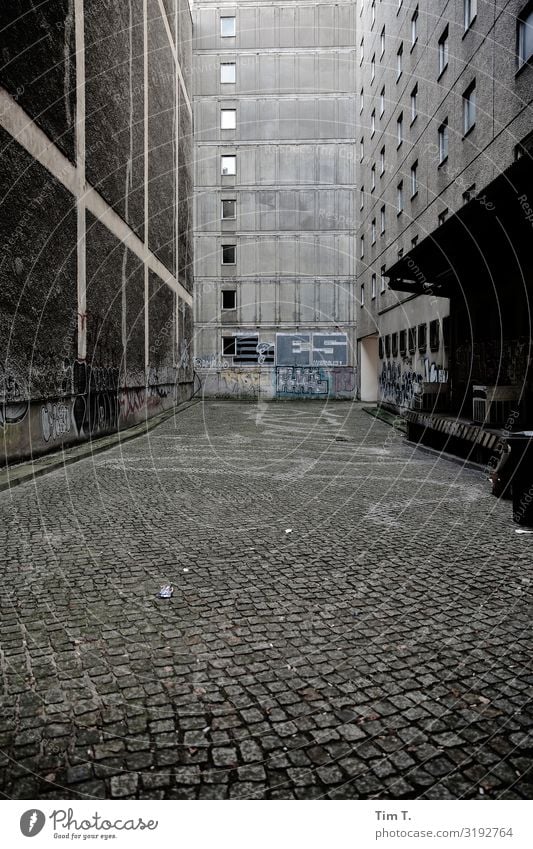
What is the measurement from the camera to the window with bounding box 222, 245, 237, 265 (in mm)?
39906

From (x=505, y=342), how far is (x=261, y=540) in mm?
9374

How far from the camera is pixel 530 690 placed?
327 cm

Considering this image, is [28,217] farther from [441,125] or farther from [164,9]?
[164,9]

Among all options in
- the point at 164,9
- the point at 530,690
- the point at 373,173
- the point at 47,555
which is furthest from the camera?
the point at 373,173

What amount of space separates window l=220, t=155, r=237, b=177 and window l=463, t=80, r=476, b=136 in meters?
23.6

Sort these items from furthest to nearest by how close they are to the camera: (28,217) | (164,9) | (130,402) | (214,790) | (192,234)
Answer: (192,234)
(164,9)
(130,402)
(28,217)
(214,790)

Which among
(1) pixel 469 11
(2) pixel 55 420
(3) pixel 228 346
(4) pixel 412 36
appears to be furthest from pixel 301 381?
(2) pixel 55 420

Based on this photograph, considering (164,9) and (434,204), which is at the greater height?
(164,9)

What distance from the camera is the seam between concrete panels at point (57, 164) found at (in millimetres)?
11281

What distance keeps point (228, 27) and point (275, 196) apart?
11.0 meters

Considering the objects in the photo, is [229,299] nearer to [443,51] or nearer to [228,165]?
[228,165]

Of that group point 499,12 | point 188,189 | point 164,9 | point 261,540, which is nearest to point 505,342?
point 499,12

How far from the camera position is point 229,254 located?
40.0 metres

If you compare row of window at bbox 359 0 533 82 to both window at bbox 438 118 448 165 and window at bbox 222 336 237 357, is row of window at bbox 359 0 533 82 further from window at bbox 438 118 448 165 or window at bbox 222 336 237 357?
window at bbox 222 336 237 357
